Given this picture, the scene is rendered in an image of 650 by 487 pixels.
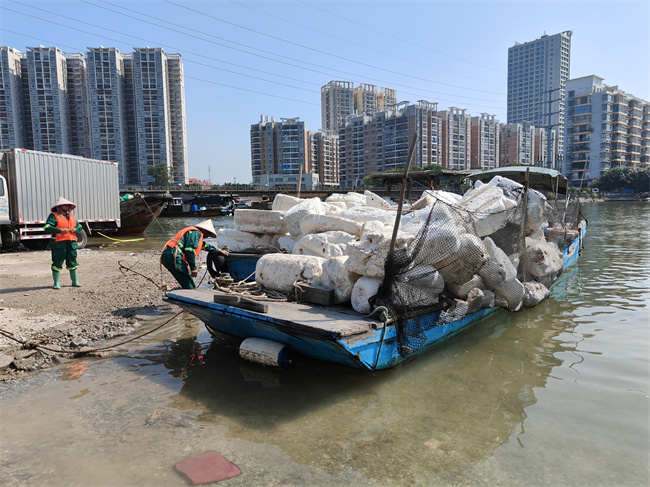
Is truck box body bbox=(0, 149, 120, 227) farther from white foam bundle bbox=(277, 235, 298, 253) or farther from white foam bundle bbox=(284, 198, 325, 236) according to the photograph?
white foam bundle bbox=(284, 198, 325, 236)

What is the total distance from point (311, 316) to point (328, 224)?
1986 mm

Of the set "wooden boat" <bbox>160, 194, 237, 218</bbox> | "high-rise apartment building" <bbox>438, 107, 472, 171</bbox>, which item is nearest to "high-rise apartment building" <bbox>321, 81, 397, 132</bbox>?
"high-rise apartment building" <bbox>438, 107, 472, 171</bbox>

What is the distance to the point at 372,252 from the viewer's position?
174 inches

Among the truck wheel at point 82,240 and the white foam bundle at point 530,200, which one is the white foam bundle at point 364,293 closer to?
the white foam bundle at point 530,200

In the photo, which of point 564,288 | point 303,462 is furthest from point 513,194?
point 303,462

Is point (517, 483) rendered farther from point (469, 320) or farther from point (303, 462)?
point (469, 320)

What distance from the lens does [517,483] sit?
3.02 meters

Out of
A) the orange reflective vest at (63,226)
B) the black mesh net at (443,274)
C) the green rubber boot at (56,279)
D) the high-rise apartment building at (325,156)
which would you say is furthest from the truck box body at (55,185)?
the high-rise apartment building at (325,156)

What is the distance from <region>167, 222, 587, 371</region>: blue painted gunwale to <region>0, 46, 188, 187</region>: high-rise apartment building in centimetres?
8670

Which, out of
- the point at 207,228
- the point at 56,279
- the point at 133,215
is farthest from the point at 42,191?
the point at 207,228

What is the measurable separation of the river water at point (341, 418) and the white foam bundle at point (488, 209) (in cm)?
162

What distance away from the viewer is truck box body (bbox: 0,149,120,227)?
1373 cm

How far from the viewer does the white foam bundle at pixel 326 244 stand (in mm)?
5499

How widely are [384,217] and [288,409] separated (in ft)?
9.77
